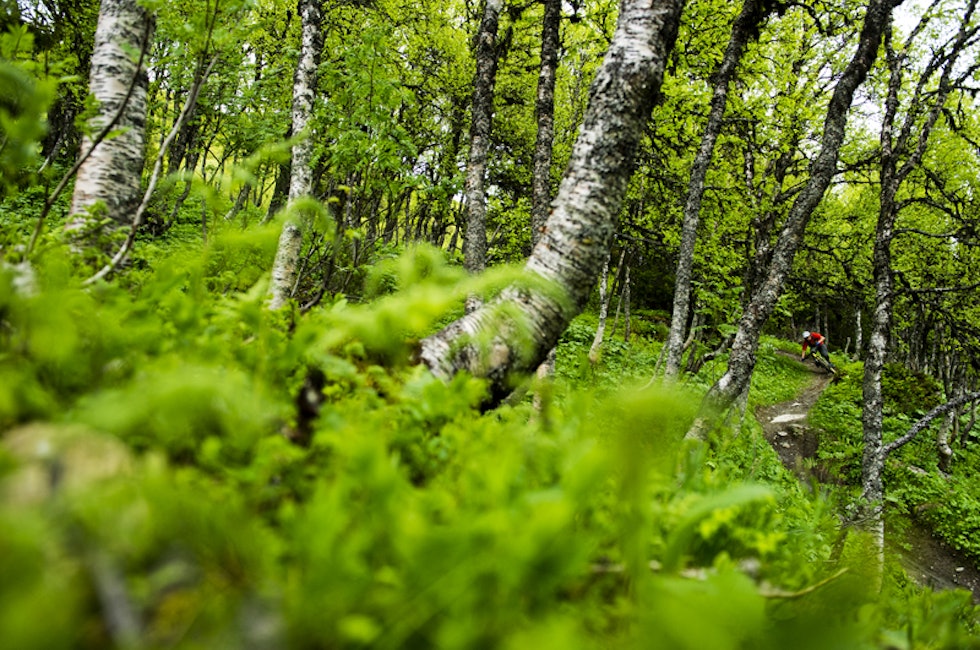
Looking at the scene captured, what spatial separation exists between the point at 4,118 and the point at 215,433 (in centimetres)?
134

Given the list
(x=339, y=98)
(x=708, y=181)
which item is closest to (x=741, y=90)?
(x=708, y=181)

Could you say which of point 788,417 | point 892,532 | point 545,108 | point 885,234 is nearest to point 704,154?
point 545,108

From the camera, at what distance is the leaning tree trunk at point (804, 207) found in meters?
5.28

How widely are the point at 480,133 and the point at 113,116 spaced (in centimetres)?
534

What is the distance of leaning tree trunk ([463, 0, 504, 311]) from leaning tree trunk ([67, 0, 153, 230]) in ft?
15.7

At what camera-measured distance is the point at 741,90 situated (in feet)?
35.9

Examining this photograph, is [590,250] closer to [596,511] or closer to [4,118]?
[596,511]

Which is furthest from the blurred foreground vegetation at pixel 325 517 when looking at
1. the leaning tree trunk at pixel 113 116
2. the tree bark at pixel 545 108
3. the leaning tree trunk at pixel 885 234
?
the tree bark at pixel 545 108

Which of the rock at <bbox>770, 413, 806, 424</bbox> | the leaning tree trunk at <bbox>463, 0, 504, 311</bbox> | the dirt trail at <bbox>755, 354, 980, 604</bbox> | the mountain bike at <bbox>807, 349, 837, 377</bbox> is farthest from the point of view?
the mountain bike at <bbox>807, 349, 837, 377</bbox>

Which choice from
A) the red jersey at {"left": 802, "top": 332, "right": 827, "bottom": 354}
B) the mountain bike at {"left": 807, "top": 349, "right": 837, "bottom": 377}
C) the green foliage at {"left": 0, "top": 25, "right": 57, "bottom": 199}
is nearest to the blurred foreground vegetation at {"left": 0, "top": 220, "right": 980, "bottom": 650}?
the green foliage at {"left": 0, "top": 25, "right": 57, "bottom": 199}

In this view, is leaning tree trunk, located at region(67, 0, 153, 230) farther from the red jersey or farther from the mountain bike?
the red jersey

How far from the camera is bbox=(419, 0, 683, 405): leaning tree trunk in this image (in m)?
2.25

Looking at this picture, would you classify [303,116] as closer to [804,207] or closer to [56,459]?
[804,207]

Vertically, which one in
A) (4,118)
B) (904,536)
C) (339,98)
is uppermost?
(339,98)
